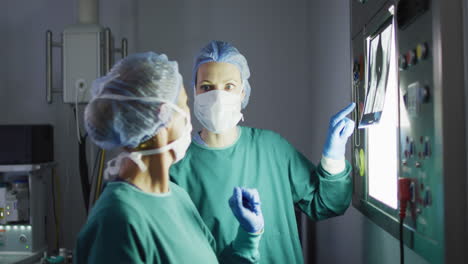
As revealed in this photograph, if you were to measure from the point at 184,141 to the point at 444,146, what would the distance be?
0.62 m

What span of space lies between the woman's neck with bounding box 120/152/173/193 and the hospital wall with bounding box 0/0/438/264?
1.76 m

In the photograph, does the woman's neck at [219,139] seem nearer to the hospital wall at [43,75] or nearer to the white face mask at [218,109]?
the white face mask at [218,109]

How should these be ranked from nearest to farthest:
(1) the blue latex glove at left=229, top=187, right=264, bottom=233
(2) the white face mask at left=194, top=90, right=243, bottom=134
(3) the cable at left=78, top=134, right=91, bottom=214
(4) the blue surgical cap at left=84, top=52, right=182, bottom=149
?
(4) the blue surgical cap at left=84, top=52, right=182, bottom=149
(1) the blue latex glove at left=229, top=187, right=264, bottom=233
(2) the white face mask at left=194, top=90, right=243, bottom=134
(3) the cable at left=78, top=134, right=91, bottom=214

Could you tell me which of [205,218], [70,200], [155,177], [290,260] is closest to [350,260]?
[290,260]

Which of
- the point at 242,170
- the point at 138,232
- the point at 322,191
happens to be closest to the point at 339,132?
the point at 322,191

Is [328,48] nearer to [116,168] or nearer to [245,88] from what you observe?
[245,88]

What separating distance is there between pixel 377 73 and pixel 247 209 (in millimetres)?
570

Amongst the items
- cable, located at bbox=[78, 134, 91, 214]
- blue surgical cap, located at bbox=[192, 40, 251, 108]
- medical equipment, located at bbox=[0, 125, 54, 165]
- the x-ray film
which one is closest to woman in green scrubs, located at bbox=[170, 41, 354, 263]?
blue surgical cap, located at bbox=[192, 40, 251, 108]

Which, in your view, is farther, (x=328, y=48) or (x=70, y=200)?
(x=70, y=200)

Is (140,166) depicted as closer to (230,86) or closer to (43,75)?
(230,86)

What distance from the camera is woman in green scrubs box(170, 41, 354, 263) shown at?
59.9 inches

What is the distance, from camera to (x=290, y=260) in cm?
157

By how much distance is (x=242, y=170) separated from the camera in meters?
1.59

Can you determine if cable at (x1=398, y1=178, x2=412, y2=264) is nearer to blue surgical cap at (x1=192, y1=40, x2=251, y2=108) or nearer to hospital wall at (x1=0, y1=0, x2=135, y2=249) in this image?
blue surgical cap at (x1=192, y1=40, x2=251, y2=108)
